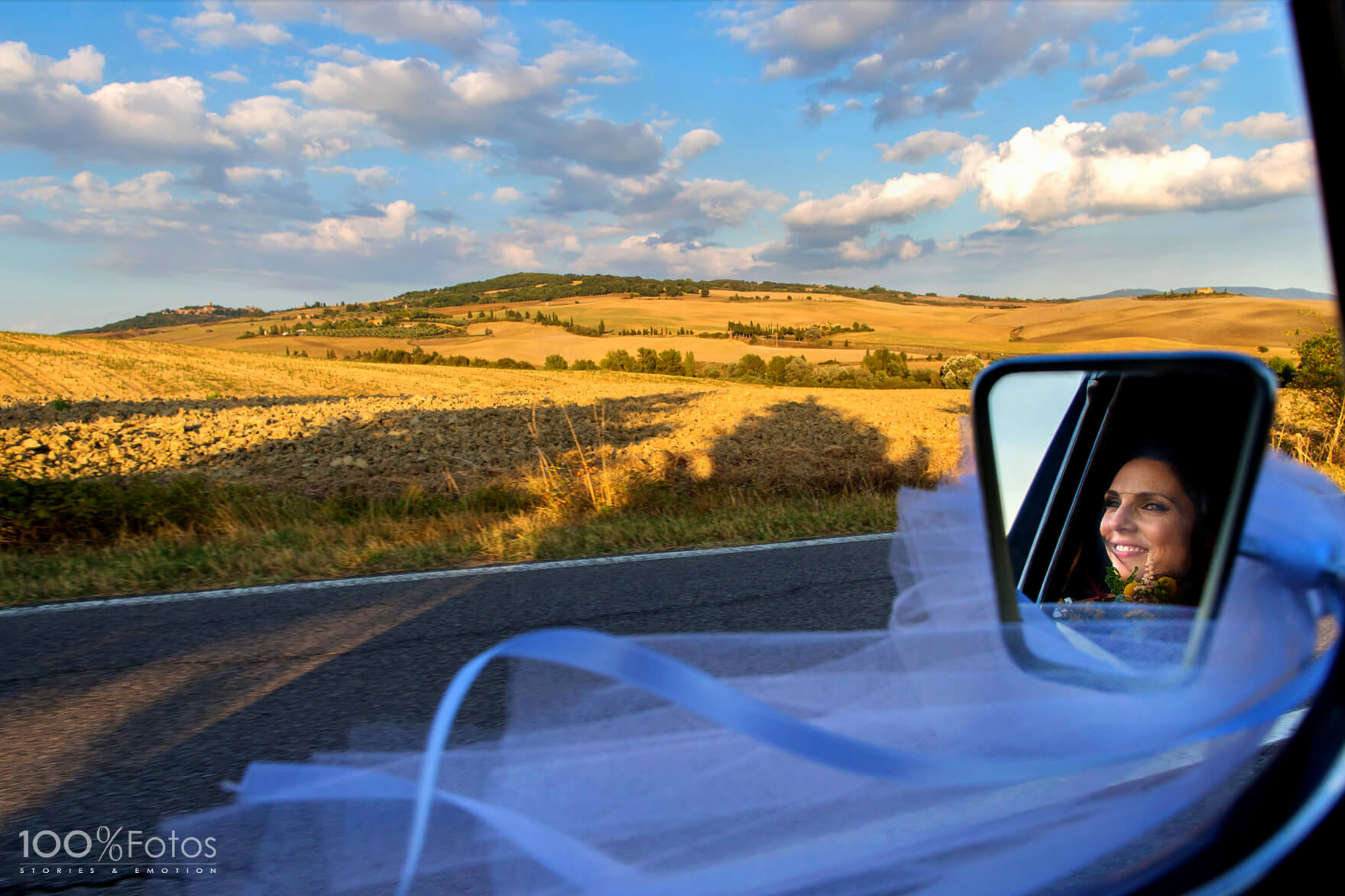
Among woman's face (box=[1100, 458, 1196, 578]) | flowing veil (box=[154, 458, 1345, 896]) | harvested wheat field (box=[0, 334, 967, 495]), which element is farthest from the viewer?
harvested wheat field (box=[0, 334, 967, 495])

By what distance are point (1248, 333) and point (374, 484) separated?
28.7ft

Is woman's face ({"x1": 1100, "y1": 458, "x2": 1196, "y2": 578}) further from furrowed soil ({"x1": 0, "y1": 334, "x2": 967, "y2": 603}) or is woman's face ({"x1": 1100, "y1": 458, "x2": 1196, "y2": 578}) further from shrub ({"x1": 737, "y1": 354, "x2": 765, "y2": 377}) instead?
shrub ({"x1": 737, "y1": 354, "x2": 765, "y2": 377})

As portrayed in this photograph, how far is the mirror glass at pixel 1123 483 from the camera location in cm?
138

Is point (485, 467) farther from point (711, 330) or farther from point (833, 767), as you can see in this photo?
point (711, 330)

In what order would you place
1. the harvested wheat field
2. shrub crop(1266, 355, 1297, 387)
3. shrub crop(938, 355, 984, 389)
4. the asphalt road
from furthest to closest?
1. shrub crop(938, 355, 984, 389)
2. the harvested wheat field
3. the asphalt road
4. shrub crop(1266, 355, 1297, 387)

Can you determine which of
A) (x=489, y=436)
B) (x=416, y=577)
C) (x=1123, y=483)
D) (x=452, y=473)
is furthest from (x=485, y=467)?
(x=1123, y=483)

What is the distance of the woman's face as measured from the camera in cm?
151

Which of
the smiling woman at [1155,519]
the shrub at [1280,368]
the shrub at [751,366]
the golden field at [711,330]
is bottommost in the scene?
the smiling woman at [1155,519]

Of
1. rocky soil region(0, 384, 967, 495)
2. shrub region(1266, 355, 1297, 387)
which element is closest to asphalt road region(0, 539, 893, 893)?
shrub region(1266, 355, 1297, 387)

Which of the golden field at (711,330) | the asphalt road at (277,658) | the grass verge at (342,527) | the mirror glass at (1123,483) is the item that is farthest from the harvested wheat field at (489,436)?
the mirror glass at (1123,483)

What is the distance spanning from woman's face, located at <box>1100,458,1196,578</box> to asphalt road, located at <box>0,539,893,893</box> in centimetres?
141

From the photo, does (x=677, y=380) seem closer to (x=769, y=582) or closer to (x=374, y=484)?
(x=374, y=484)

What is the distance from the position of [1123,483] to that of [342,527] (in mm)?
6684

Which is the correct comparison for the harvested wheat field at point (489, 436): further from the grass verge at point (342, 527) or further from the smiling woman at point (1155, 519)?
the smiling woman at point (1155, 519)
